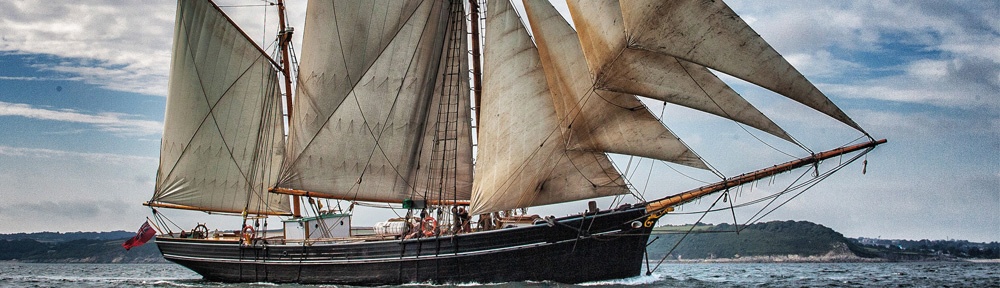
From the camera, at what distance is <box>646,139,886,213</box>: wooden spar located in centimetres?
3562

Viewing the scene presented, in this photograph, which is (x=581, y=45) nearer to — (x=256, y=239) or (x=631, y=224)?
(x=631, y=224)

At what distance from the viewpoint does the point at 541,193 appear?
40.2 m

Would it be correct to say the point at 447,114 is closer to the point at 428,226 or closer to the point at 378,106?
the point at 378,106

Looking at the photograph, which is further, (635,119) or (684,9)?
(635,119)

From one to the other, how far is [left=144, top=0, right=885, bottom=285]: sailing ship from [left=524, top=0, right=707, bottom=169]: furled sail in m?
0.07

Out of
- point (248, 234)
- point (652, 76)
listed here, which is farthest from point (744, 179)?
point (248, 234)

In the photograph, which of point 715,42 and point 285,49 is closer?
point 715,42

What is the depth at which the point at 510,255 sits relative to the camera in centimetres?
3959

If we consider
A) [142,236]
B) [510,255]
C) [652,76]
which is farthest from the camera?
[142,236]

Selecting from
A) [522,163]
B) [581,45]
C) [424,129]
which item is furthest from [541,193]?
[424,129]

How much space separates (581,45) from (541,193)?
261 inches

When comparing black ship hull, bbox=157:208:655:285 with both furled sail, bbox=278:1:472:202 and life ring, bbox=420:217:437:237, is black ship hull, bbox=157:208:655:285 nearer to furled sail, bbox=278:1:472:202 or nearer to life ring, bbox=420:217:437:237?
life ring, bbox=420:217:437:237

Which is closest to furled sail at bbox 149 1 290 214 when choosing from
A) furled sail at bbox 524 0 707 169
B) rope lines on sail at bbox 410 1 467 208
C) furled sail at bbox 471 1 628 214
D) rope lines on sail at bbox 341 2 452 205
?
rope lines on sail at bbox 341 2 452 205

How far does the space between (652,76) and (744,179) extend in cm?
624
